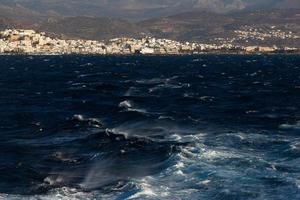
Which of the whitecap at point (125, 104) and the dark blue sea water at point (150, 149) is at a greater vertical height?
the dark blue sea water at point (150, 149)

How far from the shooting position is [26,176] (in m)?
34.4

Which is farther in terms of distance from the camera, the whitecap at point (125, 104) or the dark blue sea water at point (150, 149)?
the whitecap at point (125, 104)

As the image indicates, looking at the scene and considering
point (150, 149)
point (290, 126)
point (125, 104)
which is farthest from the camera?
point (125, 104)

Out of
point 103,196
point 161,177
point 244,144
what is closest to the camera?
point 103,196

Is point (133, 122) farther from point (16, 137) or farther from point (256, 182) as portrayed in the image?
point (256, 182)

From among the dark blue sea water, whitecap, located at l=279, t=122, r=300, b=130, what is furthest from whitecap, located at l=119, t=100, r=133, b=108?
whitecap, located at l=279, t=122, r=300, b=130

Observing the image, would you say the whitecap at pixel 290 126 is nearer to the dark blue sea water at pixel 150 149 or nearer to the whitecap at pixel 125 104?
the dark blue sea water at pixel 150 149

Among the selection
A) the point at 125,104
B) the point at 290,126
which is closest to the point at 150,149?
the point at 290,126

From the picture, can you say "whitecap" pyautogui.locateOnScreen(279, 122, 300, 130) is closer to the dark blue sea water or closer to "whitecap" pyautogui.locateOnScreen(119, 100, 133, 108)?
the dark blue sea water

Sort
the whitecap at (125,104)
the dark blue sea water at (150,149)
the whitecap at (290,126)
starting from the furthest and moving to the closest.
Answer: the whitecap at (125,104) → the whitecap at (290,126) → the dark blue sea water at (150,149)

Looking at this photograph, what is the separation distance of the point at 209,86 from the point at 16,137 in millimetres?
58062

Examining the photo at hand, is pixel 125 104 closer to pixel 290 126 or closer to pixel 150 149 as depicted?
pixel 290 126

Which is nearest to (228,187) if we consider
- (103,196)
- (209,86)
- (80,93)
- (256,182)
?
(256,182)

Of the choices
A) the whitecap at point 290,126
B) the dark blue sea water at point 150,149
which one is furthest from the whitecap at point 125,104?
the whitecap at point 290,126
